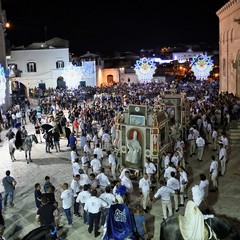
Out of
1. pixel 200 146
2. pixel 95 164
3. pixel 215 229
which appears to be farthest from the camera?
pixel 200 146

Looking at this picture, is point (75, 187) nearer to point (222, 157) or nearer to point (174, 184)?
point (174, 184)

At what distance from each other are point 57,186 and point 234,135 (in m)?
11.3

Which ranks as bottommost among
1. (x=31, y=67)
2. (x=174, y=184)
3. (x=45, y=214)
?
(x=45, y=214)

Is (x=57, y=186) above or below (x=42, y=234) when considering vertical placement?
below

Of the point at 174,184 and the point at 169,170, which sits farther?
the point at 169,170

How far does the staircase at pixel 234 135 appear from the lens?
2158cm

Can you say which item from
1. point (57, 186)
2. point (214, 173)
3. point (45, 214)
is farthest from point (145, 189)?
point (57, 186)

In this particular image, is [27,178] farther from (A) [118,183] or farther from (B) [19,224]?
(A) [118,183]

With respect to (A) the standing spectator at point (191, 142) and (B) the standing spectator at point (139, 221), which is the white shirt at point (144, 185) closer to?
(B) the standing spectator at point (139, 221)

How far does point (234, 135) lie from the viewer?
2208 cm

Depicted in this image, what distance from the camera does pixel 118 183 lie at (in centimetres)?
1213

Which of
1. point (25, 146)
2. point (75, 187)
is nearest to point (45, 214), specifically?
point (75, 187)

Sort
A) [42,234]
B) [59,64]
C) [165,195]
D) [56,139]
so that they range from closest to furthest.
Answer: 1. [42,234]
2. [165,195]
3. [56,139]
4. [59,64]

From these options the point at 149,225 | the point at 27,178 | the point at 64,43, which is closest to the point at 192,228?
the point at 149,225
